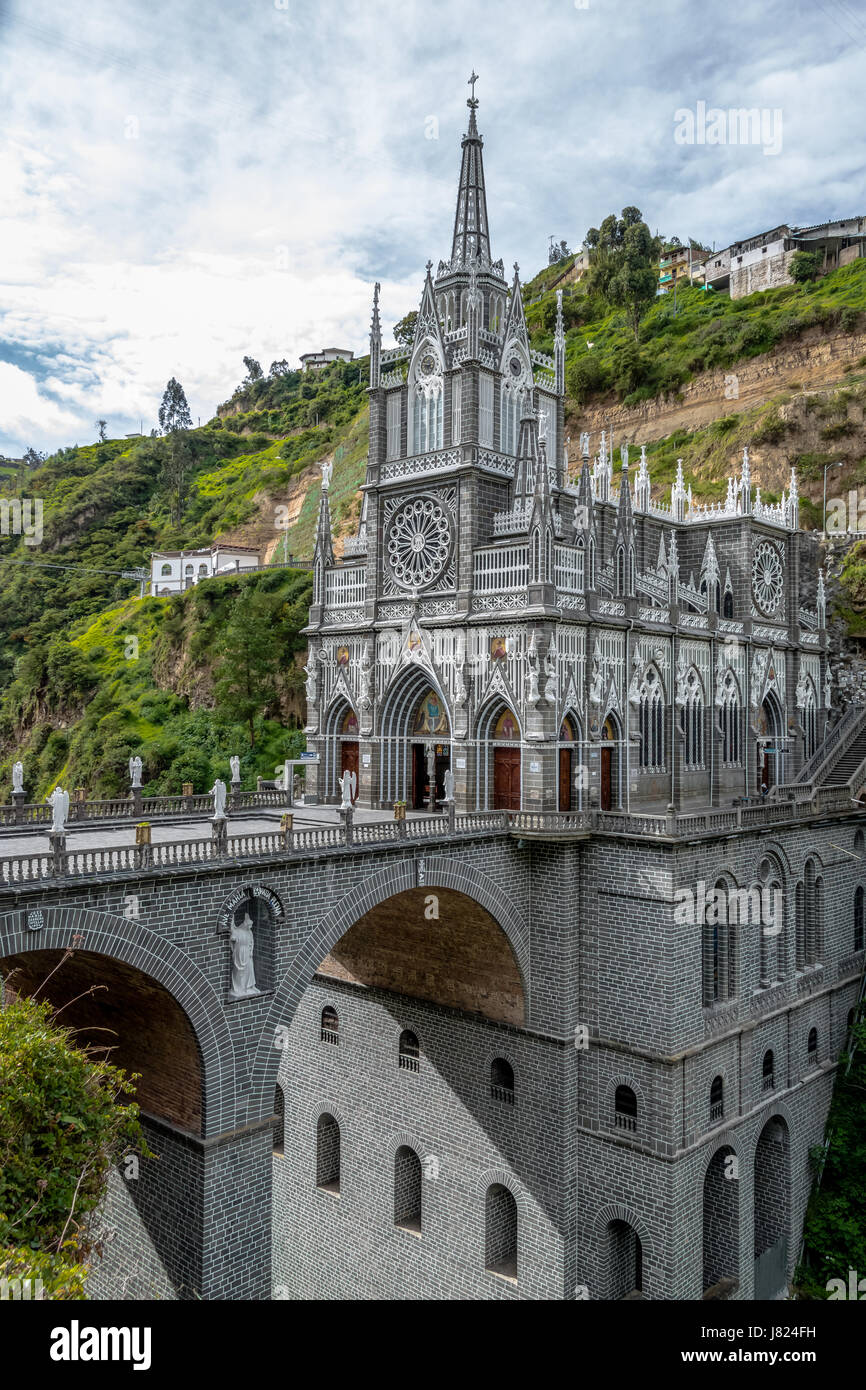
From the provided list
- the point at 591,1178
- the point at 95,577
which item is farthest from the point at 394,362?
the point at 95,577

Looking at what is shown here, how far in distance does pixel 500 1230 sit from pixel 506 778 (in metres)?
15.0

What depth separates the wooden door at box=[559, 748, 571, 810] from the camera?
102ft

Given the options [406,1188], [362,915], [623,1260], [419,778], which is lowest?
[623,1260]

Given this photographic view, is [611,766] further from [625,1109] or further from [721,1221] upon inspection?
[721,1221]

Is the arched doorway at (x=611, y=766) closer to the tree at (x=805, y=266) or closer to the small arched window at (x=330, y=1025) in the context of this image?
the small arched window at (x=330, y=1025)

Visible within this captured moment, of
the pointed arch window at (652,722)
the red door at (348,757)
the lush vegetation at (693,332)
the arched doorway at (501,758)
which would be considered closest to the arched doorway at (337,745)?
the red door at (348,757)

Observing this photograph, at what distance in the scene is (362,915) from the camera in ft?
84.4

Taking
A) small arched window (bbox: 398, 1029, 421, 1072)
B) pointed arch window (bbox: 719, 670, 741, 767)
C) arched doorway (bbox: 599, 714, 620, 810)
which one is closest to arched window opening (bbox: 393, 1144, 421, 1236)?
small arched window (bbox: 398, 1029, 421, 1072)

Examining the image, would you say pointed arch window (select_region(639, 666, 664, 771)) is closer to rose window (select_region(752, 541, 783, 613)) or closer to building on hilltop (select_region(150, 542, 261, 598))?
rose window (select_region(752, 541, 783, 613))

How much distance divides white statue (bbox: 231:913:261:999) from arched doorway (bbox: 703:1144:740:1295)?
17468mm

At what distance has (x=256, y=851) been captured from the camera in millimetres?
22453

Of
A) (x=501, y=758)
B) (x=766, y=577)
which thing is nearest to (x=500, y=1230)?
(x=501, y=758)

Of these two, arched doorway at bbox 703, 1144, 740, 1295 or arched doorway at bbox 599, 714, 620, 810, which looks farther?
arched doorway at bbox 599, 714, 620, 810

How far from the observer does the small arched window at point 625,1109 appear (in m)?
28.5
